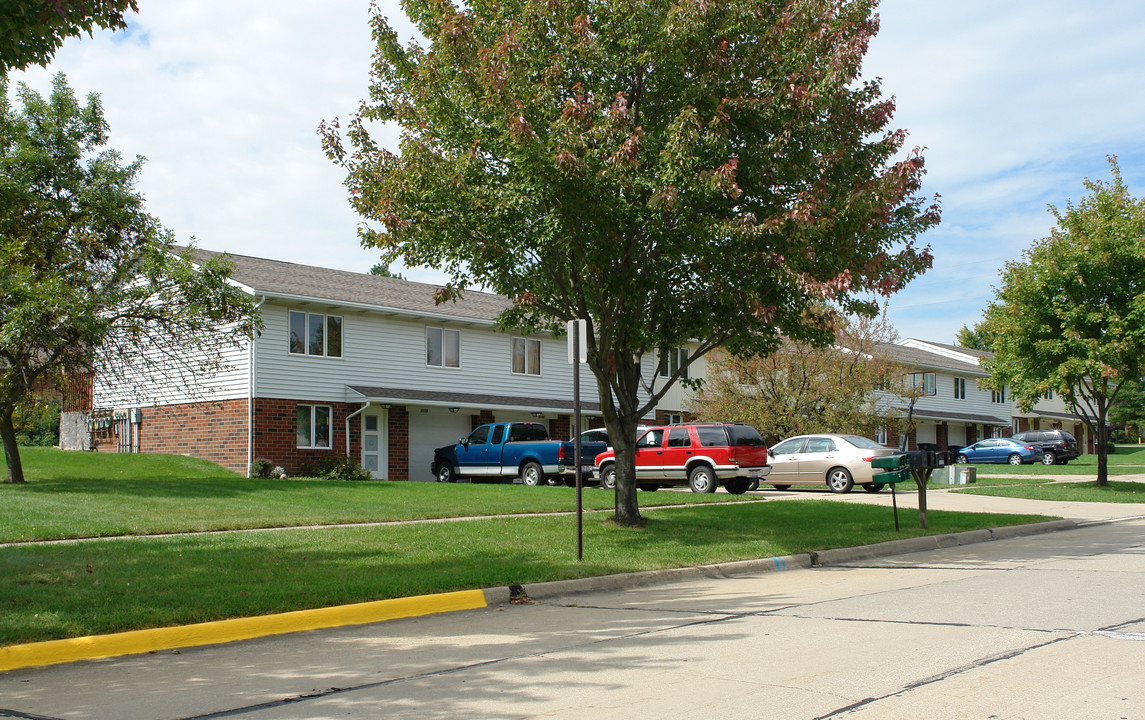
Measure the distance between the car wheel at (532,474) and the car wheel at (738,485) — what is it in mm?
5087

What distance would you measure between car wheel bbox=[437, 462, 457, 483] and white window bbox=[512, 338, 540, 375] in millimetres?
5338

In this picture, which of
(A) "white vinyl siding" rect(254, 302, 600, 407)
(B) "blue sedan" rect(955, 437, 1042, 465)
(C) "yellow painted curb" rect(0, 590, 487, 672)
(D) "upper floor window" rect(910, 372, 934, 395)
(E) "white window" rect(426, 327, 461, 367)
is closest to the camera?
(C) "yellow painted curb" rect(0, 590, 487, 672)

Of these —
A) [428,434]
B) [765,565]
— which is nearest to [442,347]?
[428,434]

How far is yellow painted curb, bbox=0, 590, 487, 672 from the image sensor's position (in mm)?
7211

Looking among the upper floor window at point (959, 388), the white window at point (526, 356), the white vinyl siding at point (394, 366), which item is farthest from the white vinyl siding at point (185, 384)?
the upper floor window at point (959, 388)

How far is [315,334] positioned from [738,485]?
12668 mm

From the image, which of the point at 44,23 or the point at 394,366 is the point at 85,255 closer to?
the point at 394,366

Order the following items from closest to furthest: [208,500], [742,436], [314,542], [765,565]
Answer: [765,565] < [314,542] < [208,500] < [742,436]

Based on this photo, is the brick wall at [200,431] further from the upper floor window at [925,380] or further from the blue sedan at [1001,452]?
the upper floor window at [925,380]

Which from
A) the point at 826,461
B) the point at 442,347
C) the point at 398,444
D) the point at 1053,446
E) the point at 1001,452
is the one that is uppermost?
the point at 442,347

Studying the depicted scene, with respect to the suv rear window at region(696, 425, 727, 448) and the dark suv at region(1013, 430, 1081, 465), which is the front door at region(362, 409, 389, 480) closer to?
the suv rear window at region(696, 425, 727, 448)

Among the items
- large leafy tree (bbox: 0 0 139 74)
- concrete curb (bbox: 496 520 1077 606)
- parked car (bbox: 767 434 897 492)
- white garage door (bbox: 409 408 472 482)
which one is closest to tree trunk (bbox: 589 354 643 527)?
concrete curb (bbox: 496 520 1077 606)

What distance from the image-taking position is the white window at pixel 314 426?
27953mm

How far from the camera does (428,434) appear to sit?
3134cm
